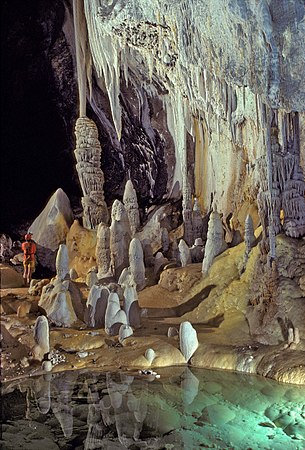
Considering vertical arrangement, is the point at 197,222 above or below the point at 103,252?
above

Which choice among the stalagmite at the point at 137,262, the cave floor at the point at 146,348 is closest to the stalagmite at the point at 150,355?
the cave floor at the point at 146,348

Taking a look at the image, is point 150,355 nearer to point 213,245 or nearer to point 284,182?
point 213,245

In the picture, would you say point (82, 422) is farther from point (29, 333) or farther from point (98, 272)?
point (98, 272)

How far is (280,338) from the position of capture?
730 cm

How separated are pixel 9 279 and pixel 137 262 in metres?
3.10

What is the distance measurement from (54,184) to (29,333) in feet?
30.2

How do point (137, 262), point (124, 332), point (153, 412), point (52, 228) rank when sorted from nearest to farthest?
point (153, 412)
point (124, 332)
point (137, 262)
point (52, 228)

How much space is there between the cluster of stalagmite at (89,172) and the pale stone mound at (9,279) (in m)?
2.76

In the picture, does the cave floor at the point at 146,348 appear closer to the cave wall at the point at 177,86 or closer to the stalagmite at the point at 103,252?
the stalagmite at the point at 103,252

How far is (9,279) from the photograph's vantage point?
11195 millimetres

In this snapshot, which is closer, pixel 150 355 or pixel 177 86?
pixel 150 355

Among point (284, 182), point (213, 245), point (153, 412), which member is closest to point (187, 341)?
point (153, 412)

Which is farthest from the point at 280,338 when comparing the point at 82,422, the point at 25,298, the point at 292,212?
the point at 25,298

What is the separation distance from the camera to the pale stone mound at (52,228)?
13906mm
